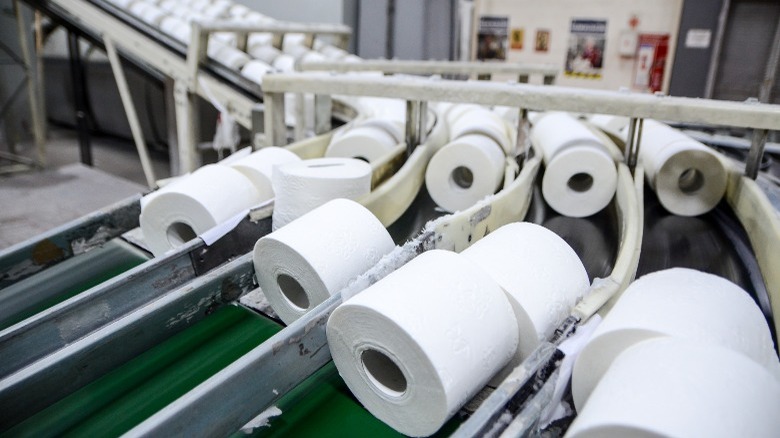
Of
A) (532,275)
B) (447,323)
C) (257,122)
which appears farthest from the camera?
(257,122)

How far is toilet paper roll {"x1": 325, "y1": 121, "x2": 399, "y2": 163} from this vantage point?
2416mm

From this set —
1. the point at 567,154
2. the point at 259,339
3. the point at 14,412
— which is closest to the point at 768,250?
the point at 567,154

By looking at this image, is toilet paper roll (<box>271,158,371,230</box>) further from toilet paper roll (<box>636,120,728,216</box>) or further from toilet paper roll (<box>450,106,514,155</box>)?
toilet paper roll (<box>636,120,728,216</box>)

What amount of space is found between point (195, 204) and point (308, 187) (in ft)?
1.31

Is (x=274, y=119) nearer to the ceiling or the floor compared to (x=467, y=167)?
nearer to the ceiling

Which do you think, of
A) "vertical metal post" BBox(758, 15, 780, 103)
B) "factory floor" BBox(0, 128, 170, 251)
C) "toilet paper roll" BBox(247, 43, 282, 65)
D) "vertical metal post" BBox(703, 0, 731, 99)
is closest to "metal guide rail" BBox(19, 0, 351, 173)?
"toilet paper roll" BBox(247, 43, 282, 65)

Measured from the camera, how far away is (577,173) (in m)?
2.16

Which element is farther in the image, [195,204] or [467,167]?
[467,167]

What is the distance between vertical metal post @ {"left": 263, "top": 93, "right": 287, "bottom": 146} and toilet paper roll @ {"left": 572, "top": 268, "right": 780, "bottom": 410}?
190cm

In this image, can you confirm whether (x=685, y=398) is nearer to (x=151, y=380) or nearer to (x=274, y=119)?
(x=151, y=380)

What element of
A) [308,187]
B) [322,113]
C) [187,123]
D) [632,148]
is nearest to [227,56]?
[187,123]

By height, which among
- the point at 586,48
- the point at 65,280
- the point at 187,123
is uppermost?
the point at 586,48

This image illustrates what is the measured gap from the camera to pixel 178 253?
159cm

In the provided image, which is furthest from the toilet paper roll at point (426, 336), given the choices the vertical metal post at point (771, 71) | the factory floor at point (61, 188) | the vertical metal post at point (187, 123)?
the vertical metal post at point (771, 71)
